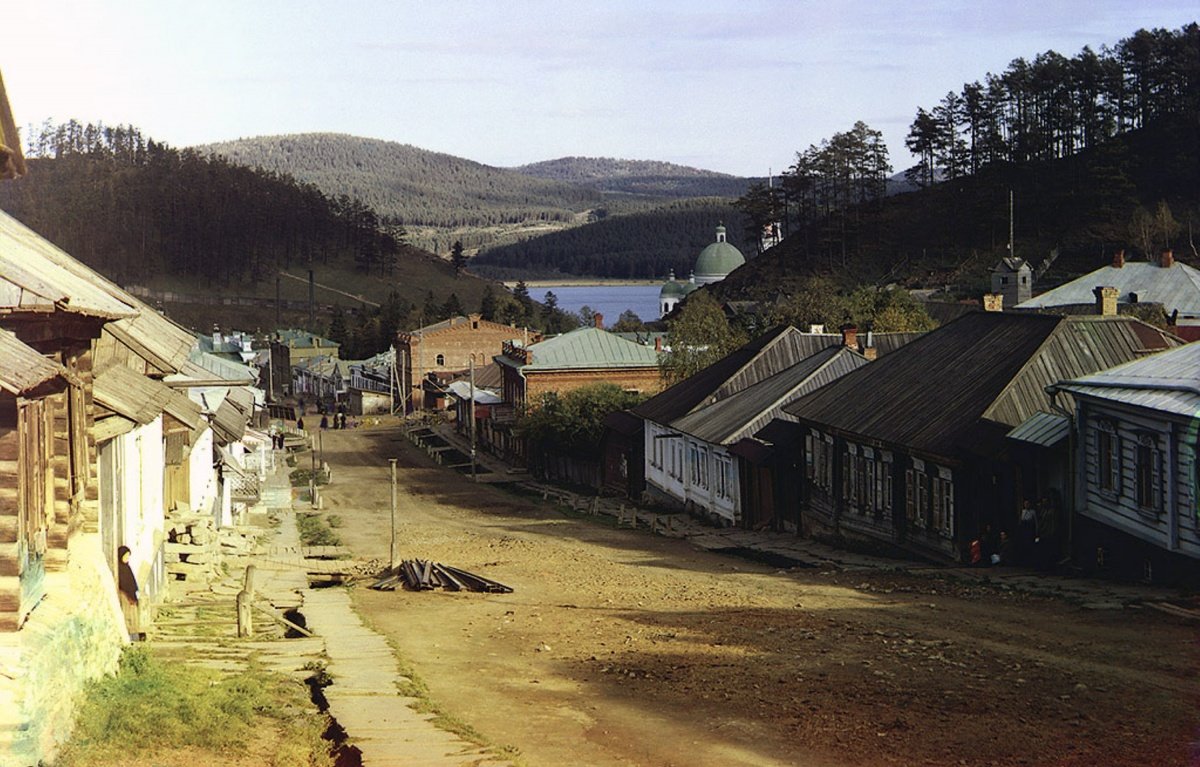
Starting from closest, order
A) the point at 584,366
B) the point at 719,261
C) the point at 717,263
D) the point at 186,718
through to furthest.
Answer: the point at 186,718 < the point at 584,366 < the point at 717,263 < the point at 719,261

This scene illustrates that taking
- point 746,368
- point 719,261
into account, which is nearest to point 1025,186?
point 719,261

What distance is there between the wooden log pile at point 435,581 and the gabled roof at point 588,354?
4214cm

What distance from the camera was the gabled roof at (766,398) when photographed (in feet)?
139

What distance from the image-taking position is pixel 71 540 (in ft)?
47.5

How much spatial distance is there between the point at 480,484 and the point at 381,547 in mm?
24042

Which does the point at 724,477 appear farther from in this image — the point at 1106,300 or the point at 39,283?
the point at 39,283

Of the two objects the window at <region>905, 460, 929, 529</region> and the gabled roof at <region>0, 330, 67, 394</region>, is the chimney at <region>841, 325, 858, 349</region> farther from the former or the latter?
the gabled roof at <region>0, 330, 67, 394</region>

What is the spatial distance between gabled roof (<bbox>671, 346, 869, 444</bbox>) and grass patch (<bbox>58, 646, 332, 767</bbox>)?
27.7 meters

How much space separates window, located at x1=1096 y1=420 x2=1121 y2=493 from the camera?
83.2 ft

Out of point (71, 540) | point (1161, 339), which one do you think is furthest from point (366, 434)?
point (71, 540)

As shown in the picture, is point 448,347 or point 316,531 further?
point 448,347

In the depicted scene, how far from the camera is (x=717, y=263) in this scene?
169 meters

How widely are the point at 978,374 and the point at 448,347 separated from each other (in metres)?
73.4

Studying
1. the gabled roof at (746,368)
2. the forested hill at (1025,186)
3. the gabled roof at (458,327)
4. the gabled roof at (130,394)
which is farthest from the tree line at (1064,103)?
the gabled roof at (130,394)
